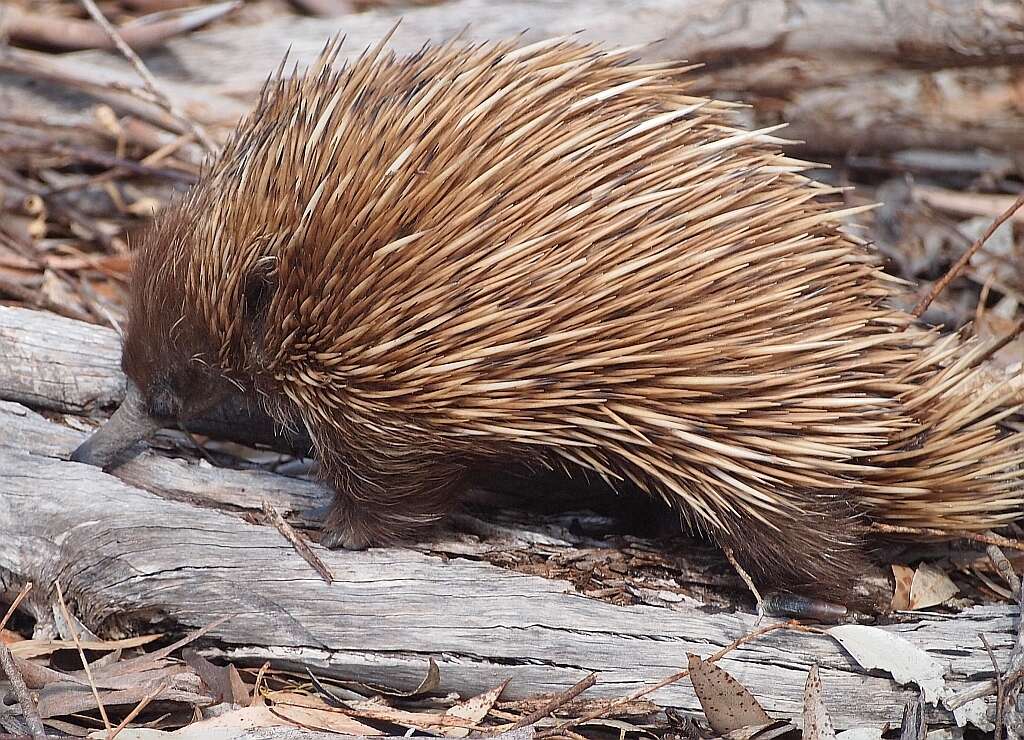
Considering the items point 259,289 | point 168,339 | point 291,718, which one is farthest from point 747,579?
point 168,339

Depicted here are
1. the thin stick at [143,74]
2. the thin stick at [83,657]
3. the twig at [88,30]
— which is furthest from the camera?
the twig at [88,30]

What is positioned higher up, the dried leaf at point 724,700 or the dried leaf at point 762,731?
the dried leaf at point 724,700

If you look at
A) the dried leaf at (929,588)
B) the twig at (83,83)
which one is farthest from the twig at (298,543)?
the twig at (83,83)

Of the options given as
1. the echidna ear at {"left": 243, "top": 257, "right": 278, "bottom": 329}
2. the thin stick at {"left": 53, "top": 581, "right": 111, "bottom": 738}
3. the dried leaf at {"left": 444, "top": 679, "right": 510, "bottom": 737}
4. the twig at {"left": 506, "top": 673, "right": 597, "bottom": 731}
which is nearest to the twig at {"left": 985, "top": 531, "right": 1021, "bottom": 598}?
the twig at {"left": 506, "top": 673, "right": 597, "bottom": 731}

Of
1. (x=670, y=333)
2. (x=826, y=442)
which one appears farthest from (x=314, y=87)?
(x=826, y=442)

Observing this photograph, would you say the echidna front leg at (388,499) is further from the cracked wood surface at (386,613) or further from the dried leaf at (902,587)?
the dried leaf at (902,587)
